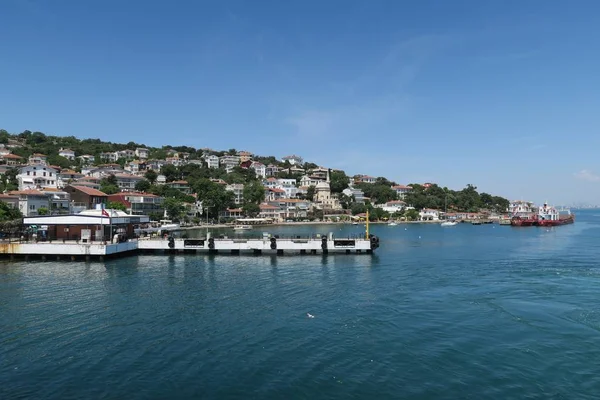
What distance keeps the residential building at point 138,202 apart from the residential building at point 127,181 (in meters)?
17.3

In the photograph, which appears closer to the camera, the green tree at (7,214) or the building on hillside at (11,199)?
the green tree at (7,214)

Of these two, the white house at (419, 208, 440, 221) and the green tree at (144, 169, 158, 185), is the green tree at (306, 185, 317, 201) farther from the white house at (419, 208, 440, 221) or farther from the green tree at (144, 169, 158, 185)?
the green tree at (144, 169, 158, 185)

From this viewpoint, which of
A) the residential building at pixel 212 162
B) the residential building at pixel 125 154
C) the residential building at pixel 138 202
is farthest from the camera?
the residential building at pixel 212 162

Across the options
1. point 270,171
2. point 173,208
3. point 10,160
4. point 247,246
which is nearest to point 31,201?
point 173,208

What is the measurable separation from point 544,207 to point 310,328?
124 m

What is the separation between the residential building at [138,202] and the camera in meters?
87.2

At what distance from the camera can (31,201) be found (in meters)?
72.7

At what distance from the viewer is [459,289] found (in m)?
27.8

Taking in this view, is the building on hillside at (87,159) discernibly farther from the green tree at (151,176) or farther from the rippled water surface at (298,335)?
the rippled water surface at (298,335)

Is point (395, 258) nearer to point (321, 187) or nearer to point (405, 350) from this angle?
point (405, 350)

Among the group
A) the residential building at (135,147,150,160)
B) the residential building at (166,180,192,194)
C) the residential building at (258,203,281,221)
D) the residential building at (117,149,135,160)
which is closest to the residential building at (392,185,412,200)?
the residential building at (258,203,281,221)

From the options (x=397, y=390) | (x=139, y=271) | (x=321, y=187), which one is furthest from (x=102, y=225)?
(x=321, y=187)

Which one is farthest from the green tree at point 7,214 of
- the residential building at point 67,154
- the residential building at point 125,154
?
the residential building at point 125,154

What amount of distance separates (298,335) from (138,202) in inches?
3227
